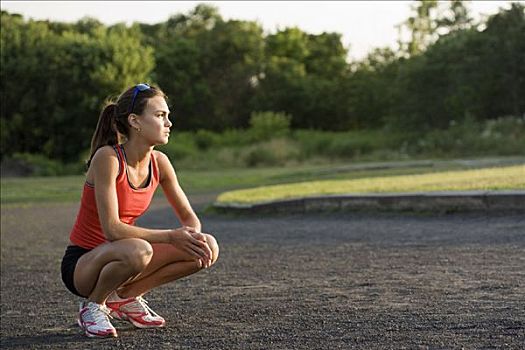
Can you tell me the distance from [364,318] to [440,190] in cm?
823

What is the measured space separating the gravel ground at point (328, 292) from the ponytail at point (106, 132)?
46.6 inches

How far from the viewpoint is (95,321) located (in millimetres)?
5766

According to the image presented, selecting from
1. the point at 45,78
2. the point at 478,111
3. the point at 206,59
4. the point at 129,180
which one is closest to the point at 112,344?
the point at 129,180

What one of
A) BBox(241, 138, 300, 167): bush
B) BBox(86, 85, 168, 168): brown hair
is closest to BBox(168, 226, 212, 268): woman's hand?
BBox(86, 85, 168, 168): brown hair

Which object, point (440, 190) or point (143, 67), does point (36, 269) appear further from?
point (143, 67)

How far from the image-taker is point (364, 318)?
19.4ft

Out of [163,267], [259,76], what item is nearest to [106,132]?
[163,267]

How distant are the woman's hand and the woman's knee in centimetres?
17

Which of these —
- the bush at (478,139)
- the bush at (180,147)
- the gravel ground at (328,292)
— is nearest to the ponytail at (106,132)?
the gravel ground at (328,292)

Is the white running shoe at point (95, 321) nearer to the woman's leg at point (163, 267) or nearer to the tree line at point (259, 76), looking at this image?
the woman's leg at point (163, 267)

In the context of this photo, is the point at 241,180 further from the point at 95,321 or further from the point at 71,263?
the point at 95,321

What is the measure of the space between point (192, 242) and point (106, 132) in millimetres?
873

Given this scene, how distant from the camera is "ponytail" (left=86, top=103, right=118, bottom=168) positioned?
5.87 meters

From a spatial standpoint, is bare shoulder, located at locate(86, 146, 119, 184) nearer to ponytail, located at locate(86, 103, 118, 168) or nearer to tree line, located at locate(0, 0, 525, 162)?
ponytail, located at locate(86, 103, 118, 168)
